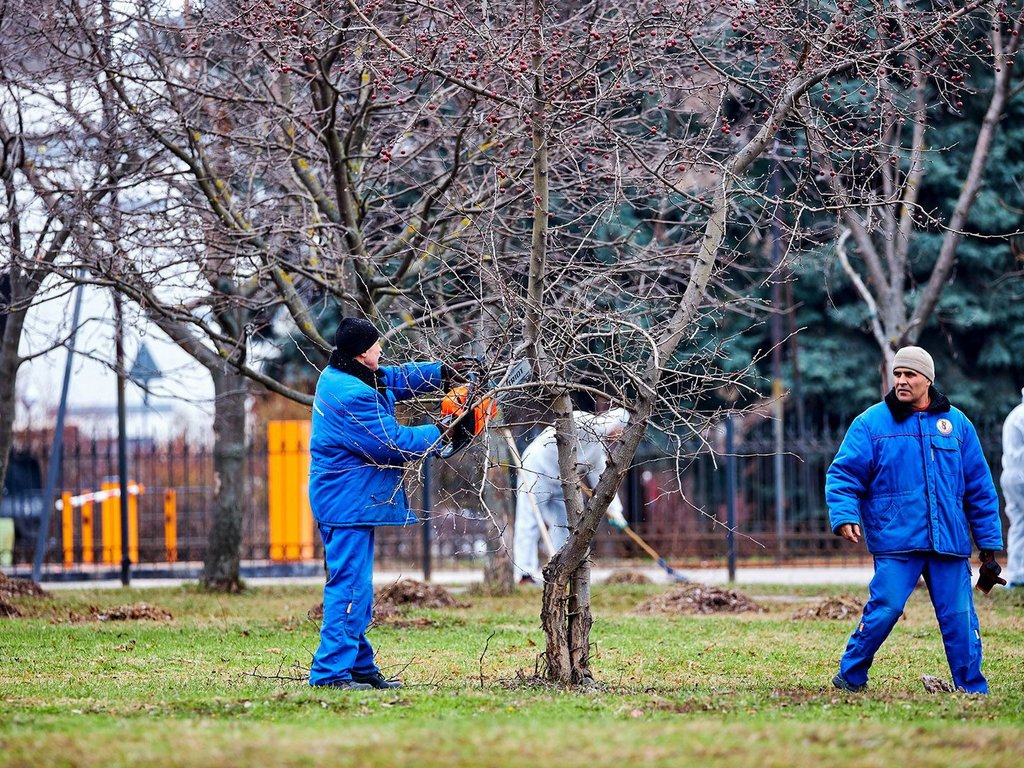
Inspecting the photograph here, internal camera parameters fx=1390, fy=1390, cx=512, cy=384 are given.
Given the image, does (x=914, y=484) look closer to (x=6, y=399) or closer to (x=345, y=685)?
(x=345, y=685)

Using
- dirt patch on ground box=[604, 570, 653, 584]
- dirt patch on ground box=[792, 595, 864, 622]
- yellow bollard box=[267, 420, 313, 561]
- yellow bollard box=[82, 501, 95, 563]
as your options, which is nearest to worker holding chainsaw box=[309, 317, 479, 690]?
dirt patch on ground box=[792, 595, 864, 622]

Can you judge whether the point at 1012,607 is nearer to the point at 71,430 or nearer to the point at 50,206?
the point at 50,206

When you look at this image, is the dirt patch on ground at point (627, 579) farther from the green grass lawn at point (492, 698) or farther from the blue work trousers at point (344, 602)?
the blue work trousers at point (344, 602)

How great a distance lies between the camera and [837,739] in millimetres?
5223

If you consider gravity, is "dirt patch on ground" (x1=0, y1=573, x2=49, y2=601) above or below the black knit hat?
below

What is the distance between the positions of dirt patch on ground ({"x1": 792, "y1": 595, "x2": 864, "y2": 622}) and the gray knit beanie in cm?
474

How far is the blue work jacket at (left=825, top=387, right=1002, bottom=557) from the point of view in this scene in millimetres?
7008

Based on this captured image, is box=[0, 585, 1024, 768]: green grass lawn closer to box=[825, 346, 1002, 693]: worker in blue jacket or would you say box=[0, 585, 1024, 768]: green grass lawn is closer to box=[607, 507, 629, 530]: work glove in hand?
box=[825, 346, 1002, 693]: worker in blue jacket

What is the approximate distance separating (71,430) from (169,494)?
15.6 m

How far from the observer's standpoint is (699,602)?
12336 mm

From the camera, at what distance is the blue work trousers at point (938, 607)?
7.00 m

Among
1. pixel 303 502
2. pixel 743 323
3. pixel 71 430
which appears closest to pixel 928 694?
pixel 303 502

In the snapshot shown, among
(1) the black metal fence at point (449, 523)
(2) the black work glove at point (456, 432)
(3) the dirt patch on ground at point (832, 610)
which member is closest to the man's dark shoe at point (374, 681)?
(2) the black work glove at point (456, 432)

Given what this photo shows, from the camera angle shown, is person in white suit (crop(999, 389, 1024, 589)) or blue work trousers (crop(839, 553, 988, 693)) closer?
blue work trousers (crop(839, 553, 988, 693))
